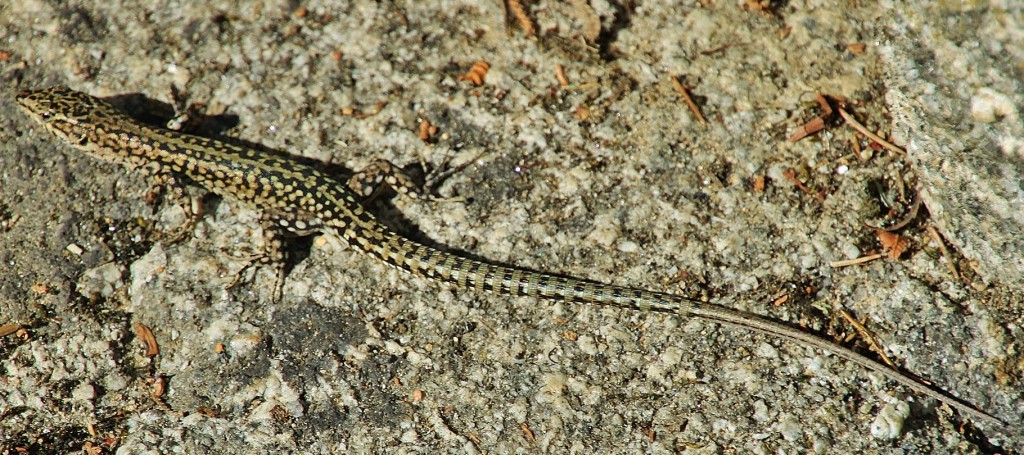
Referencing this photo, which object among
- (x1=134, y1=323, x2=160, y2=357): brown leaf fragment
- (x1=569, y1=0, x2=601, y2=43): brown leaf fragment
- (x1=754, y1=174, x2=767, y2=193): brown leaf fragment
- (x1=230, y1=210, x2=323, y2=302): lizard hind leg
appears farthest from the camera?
(x1=569, y1=0, x2=601, y2=43): brown leaf fragment

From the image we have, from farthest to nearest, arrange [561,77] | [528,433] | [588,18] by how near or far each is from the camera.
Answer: [588,18], [561,77], [528,433]

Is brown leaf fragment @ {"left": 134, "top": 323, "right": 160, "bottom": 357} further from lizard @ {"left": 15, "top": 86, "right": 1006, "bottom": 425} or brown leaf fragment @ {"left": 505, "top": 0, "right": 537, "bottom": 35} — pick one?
brown leaf fragment @ {"left": 505, "top": 0, "right": 537, "bottom": 35}

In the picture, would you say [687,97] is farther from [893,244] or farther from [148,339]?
[148,339]

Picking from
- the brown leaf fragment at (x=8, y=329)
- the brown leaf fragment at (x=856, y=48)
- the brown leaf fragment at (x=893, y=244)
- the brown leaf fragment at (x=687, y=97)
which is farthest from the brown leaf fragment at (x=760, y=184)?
the brown leaf fragment at (x=8, y=329)

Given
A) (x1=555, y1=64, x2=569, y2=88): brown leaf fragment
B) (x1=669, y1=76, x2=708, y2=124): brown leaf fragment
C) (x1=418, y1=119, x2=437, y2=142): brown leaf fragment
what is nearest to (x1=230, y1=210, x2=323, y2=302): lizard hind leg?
(x1=418, y1=119, x2=437, y2=142): brown leaf fragment

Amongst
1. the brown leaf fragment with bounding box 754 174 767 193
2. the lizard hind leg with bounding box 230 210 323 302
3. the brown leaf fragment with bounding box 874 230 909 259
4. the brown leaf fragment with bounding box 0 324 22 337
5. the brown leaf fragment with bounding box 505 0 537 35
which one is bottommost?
the brown leaf fragment with bounding box 0 324 22 337

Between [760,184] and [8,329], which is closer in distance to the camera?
[8,329]

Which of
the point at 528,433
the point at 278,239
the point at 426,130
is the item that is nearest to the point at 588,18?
the point at 426,130

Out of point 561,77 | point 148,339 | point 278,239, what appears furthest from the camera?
point 561,77
